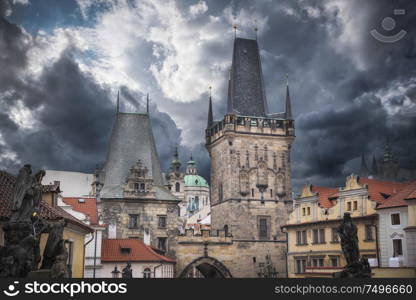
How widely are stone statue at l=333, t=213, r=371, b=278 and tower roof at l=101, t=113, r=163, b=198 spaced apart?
1227 inches

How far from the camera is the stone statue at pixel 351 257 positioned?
18250 millimetres

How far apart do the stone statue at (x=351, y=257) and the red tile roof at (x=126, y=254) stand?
20.6m

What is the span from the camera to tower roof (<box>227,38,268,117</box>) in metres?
57.3

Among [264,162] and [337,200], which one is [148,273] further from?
[264,162]

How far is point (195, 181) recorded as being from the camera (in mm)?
176250

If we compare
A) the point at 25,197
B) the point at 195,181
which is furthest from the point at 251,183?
the point at 195,181

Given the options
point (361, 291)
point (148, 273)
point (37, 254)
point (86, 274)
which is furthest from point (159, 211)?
point (361, 291)

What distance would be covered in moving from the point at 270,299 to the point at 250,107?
4645 centimetres

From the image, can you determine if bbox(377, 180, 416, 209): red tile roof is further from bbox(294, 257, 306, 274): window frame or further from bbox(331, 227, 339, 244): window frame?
bbox(294, 257, 306, 274): window frame

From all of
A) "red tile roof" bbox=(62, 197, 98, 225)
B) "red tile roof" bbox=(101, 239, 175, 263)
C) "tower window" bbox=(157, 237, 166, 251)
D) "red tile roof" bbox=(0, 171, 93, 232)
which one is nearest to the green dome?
"tower window" bbox=(157, 237, 166, 251)

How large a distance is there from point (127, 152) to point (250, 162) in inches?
480

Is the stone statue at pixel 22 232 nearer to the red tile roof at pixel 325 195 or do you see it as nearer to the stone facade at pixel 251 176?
the red tile roof at pixel 325 195

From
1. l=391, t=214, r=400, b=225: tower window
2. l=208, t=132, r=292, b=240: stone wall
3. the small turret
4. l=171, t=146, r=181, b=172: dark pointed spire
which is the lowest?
l=391, t=214, r=400, b=225: tower window

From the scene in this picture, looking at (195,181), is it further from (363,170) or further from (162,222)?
(162,222)
